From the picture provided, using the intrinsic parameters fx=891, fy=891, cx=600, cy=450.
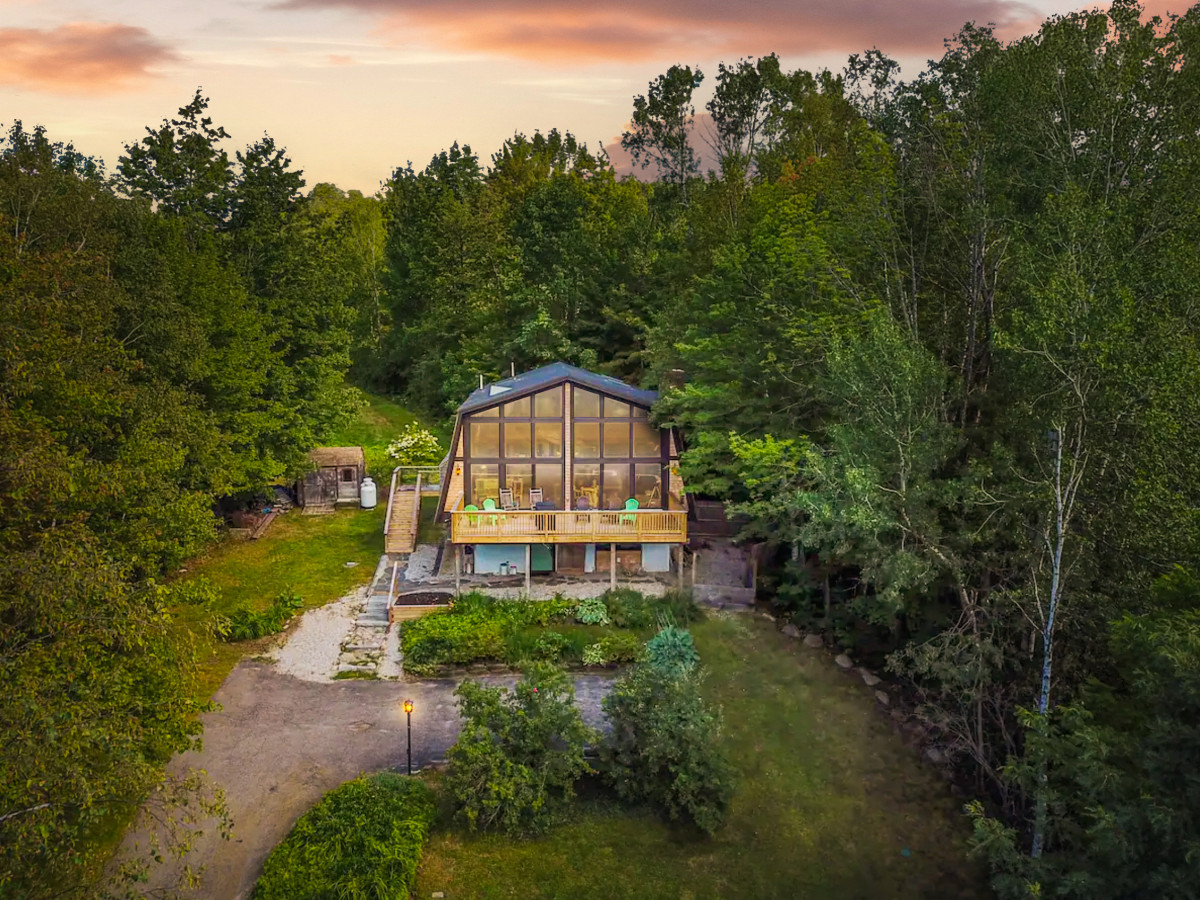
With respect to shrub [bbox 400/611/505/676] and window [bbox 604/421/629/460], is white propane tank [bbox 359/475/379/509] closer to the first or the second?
window [bbox 604/421/629/460]

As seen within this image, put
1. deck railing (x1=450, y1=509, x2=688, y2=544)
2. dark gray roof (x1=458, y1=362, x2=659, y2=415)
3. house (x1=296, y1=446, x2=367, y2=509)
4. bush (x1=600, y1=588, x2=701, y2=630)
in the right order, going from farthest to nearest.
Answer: house (x1=296, y1=446, x2=367, y2=509) → dark gray roof (x1=458, y1=362, x2=659, y2=415) → deck railing (x1=450, y1=509, x2=688, y2=544) → bush (x1=600, y1=588, x2=701, y2=630)

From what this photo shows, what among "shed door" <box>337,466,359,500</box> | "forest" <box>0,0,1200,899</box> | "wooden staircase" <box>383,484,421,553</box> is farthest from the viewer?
"shed door" <box>337,466,359,500</box>

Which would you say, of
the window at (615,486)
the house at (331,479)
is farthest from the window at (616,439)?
the house at (331,479)

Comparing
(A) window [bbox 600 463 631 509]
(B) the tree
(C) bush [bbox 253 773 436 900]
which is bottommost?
(C) bush [bbox 253 773 436 900]

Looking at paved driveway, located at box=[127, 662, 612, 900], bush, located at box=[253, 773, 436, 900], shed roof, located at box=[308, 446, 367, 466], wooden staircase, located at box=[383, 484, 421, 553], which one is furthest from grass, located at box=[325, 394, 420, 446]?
bush, located at box=[253, 773, 436, 900]

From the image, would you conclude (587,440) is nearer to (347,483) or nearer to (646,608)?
(646,608)

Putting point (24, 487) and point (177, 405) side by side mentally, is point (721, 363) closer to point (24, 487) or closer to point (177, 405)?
point (177, 405)

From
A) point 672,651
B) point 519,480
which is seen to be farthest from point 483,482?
point 672,651
